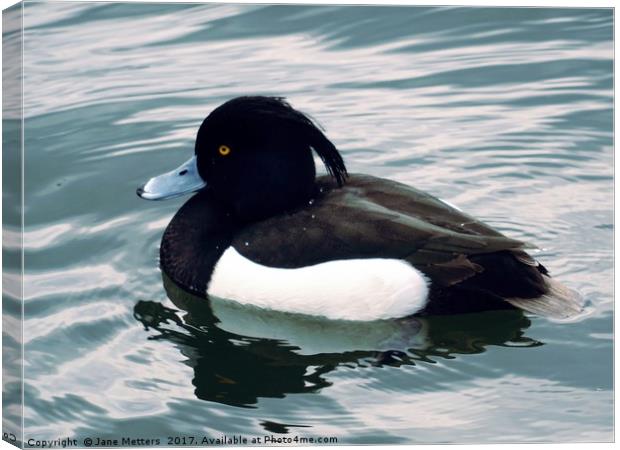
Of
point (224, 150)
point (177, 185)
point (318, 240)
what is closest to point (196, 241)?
point (177, 185)

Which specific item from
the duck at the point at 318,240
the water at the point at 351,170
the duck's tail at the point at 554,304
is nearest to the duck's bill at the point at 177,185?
the duck at the point at 318,240

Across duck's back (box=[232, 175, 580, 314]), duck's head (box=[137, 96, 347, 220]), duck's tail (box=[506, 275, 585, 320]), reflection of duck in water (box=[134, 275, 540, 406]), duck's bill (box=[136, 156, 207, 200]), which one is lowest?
reflection of duck in water (box=[134, 275, 540, 406])

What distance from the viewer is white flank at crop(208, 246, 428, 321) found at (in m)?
6.61

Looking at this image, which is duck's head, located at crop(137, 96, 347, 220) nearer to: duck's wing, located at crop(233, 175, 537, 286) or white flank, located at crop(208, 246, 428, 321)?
duck's wing, located at crop(233, 175, 537, 286)

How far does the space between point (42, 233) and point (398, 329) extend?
76.3 inches

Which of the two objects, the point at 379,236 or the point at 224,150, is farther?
the point at 224,150

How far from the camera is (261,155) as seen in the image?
7000mm

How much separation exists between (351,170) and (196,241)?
55.1 inches

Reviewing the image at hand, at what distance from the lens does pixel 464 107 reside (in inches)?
322

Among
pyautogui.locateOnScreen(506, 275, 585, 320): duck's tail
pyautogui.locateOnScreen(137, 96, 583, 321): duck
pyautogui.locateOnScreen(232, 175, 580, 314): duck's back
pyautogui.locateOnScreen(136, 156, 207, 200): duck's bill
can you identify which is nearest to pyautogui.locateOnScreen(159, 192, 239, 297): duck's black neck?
→ pyautogui.locateOnScreen(137, 96, 583, 321): duck

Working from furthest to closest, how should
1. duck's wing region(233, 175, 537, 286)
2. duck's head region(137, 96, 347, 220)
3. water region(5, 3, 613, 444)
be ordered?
1. duck's head region(137, 96, 347, 220)
2. duck's wing region(233, 175, 537, 286)
3. water region(5, 3, 613, 444)

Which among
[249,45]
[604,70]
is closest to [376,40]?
[249,45]

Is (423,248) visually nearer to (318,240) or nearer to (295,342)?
(318,240)

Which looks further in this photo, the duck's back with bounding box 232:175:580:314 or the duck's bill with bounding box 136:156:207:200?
the duck's bill with bounding box 136:156:207:200
